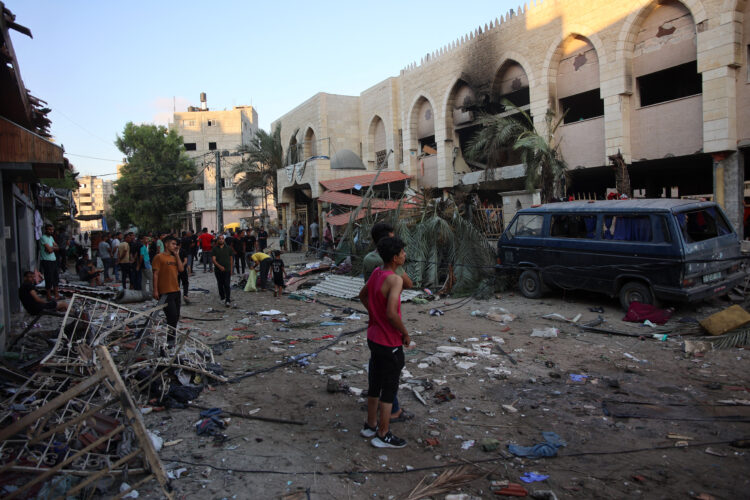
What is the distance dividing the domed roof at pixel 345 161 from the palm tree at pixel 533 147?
7549 mm

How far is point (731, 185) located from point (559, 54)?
699cm

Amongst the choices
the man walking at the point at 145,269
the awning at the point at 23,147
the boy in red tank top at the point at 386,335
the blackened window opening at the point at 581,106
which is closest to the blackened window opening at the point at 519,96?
the blackened window opening at the point at 581,106

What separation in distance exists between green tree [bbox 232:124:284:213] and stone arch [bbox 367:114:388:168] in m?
6.53

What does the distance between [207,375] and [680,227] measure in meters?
7.08

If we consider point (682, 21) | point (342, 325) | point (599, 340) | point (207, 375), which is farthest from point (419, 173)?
point (207, 375)

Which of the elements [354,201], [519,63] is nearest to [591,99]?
[519,63]

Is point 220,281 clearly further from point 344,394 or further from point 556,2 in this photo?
point 556,2

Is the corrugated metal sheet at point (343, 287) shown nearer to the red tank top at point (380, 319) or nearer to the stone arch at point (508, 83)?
the red tank top at point (380, 319)

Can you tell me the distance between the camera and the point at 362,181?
67.1 feet

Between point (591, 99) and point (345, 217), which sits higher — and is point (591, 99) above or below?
above

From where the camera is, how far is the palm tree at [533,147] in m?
14.1

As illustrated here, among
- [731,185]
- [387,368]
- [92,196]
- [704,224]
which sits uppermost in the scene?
[92,196]

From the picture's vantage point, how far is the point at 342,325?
8.39m

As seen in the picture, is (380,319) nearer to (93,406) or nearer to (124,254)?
(93,406)
